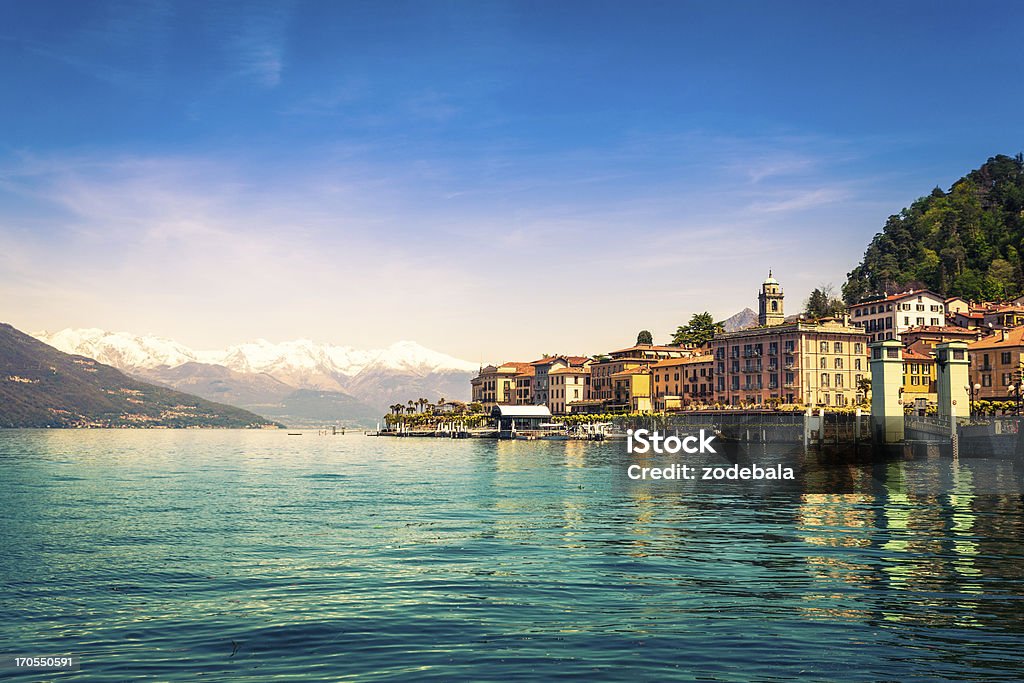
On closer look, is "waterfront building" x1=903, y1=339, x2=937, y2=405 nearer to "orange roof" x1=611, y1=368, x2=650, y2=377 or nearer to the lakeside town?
the lakeside town

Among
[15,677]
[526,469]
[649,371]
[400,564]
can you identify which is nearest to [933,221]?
[649,371]

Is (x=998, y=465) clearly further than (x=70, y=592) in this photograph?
Yes

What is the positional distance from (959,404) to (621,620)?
6467 cm

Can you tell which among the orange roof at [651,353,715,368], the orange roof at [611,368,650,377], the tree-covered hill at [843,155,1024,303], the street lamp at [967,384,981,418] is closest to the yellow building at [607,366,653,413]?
the orange roof at [611,368,650,377]

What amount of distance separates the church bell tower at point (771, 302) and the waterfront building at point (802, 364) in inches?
666

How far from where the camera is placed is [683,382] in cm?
17712

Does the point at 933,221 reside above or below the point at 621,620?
above

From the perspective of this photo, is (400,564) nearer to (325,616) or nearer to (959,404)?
(325,616)

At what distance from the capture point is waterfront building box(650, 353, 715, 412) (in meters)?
168

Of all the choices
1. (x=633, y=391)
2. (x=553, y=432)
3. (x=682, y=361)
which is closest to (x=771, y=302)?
(x=682, y=361)

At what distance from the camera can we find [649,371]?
19000cm

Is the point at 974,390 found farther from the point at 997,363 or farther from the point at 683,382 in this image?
the point at 683,382

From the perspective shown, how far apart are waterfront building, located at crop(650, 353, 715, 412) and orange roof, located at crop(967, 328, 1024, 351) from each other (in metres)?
48.0

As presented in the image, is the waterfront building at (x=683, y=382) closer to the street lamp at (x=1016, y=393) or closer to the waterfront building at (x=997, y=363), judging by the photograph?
the waterfront building at (x=997, y=363)
